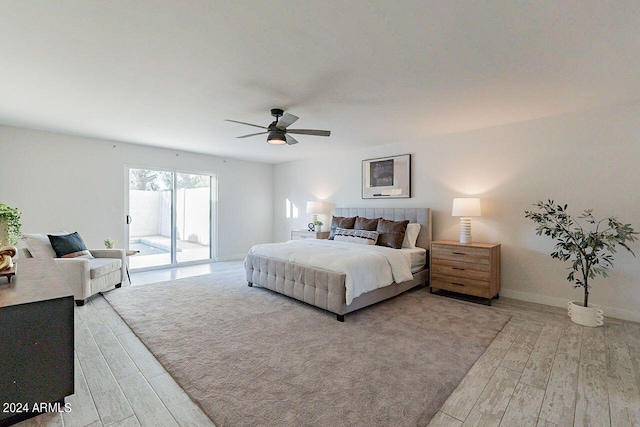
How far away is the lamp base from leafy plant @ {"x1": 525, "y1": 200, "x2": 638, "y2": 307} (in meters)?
0.71

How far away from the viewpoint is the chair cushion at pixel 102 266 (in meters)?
3.72

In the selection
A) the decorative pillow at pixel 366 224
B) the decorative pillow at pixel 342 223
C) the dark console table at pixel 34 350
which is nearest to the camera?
the dark console table at pixel 34 350

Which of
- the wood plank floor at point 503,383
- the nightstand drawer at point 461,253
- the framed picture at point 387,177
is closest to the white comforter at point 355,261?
the nightstand drawer at point 461,253

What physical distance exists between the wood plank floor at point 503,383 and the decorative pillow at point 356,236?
2.13 meters

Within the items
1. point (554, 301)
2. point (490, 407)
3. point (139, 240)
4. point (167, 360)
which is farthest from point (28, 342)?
point (554, 301)

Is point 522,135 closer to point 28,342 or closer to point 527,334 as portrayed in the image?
point 527,334

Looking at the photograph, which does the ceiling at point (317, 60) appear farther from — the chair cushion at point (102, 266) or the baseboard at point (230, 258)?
the baseboard at point (230, 258)

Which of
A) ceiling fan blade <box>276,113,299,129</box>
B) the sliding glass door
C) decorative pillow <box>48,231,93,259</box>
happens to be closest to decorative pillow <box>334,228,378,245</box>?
ceiling fan blade <box>276,113,299,129</box>

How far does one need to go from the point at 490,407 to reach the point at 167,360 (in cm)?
239

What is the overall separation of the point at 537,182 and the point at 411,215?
1781mm

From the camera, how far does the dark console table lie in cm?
152

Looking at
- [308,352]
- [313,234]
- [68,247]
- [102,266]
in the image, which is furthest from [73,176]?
[308,352]

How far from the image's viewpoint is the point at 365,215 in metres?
5.52

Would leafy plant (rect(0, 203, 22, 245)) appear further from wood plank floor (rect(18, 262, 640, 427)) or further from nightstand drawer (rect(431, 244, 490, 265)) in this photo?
nightstand drawer (rect(431, 244, 490, 265))
